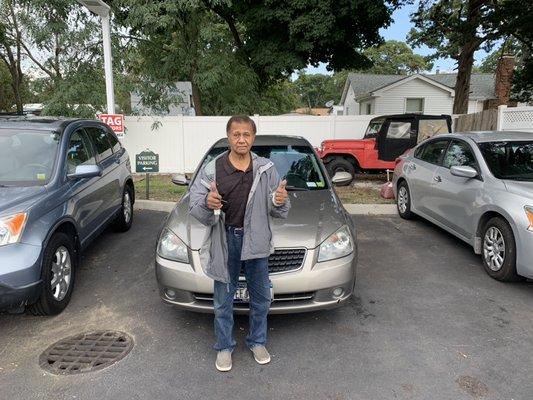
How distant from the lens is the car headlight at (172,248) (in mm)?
3390

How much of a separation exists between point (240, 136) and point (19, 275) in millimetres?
2077

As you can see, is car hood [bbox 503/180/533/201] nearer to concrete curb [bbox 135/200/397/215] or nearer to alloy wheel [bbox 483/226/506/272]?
alloy wheel [bbox 483/226/506/272]

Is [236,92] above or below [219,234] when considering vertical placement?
above

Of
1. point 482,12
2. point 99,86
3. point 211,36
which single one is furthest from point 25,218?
point 482,12

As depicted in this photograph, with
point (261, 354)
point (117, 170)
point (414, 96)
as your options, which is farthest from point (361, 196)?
point (414, 96)

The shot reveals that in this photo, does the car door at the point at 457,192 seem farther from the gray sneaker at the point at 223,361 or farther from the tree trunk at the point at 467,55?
the tree trunk at the point at 467,55

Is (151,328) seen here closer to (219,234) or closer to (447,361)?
(219,234)

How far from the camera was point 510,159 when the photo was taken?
5.21 metres

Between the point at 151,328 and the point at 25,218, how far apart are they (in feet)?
4.45

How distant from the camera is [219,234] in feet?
9.02

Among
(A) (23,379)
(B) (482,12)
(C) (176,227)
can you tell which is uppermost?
(B) (482,12)

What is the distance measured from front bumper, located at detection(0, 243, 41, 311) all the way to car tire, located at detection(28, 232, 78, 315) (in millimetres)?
111


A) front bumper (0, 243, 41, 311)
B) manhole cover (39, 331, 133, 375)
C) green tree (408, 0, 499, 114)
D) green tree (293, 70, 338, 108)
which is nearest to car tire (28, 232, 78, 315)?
front bumper (0, 243, 41, 311)

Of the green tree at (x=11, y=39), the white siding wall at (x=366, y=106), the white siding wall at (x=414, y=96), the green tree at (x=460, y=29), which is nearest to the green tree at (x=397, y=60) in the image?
the white siding wall at (x=366, y=106)
